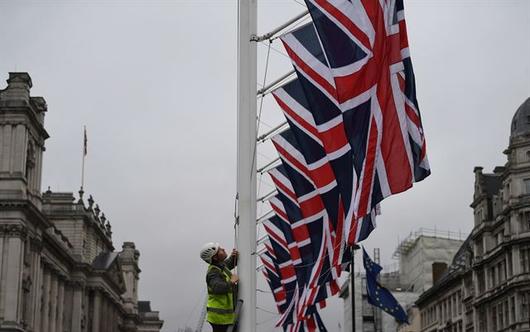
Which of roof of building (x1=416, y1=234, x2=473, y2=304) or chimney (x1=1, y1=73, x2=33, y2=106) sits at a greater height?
chimney (x1=1, y1=73, x2=33, y2=106)

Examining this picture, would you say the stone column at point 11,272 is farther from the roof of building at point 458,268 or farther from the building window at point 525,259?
the roof of building at point 458,268

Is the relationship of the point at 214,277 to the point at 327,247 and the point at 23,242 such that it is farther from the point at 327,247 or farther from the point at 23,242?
the point at 23,242

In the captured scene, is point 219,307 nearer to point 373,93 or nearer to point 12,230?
point 373,93

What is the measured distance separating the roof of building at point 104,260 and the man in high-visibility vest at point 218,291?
95.1 meters

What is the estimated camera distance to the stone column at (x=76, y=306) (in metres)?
97.1

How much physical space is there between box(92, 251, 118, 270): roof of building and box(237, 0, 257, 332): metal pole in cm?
9376

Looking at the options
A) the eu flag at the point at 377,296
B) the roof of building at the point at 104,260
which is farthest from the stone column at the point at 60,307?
the eu flag at the point at 377,296

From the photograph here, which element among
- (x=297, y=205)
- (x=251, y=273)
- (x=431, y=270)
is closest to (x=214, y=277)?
(x=251, y=273)

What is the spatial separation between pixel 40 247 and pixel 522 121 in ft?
119

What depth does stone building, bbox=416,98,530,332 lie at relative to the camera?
76.2 m

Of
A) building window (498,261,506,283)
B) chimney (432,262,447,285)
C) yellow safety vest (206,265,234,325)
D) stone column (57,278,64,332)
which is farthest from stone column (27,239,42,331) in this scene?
yellow safety vest (206,265,234,325)

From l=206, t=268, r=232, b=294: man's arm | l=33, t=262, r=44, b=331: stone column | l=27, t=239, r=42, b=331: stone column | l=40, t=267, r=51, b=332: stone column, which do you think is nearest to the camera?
l=206, t=268, r=232, b=294: man's arm

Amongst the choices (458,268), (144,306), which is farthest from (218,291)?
(144,306)

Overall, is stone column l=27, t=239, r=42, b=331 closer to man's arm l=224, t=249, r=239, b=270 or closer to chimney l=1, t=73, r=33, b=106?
chimney l=1, t=73, r=33, b=106
